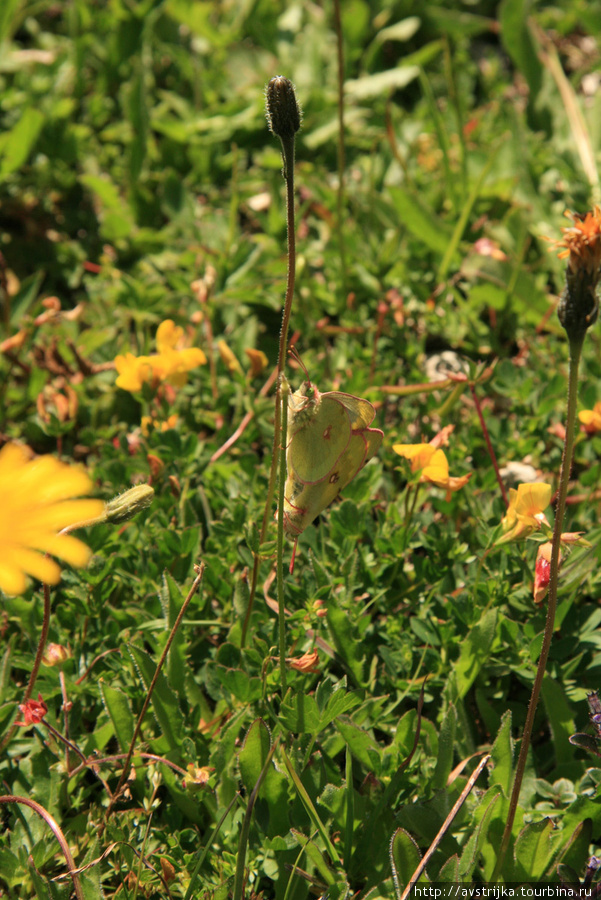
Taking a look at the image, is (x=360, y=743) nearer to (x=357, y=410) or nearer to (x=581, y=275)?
(x=357, y=410)

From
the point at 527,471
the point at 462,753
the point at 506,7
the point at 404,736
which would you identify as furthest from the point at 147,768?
the point at 506,7

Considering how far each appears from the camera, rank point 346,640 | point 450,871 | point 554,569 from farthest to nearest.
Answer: point 346,640 → point 450,871 → point 554,569

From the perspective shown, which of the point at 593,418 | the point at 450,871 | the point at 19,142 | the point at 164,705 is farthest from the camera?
the point at 19,142

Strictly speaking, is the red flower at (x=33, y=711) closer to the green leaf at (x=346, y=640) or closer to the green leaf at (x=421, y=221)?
the green leaf at (x=346, y=640)

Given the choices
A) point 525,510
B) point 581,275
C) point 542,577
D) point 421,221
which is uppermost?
point 421,221

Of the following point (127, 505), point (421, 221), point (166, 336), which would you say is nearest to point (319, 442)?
point (127, 505)

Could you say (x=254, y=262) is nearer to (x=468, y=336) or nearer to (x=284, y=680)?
(x=468, y=336)

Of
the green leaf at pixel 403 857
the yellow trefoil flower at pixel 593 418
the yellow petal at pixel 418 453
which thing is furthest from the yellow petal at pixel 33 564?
the yellow trefoil flower at pixel 593 418
